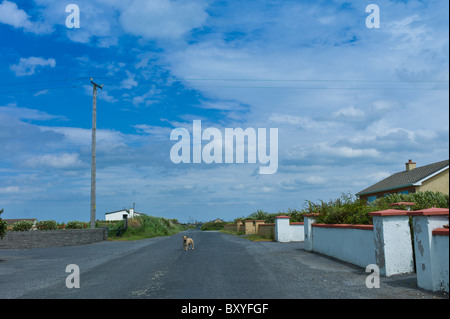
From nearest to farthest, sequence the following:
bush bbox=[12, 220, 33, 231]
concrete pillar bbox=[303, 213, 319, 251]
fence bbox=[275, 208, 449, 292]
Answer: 1. fence bbox=[275, 208, 449, 292]
2. concrete pillar bbox=[303, 213, 319, 251]
3. bush bbox=[12, 220, 33, 231]

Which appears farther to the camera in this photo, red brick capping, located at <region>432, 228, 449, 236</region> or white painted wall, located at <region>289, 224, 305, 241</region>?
white painted wall, located at <region>289, 224, 305, 241</region>

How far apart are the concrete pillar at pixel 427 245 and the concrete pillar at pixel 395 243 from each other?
170cm

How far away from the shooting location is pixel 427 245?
8492 mm

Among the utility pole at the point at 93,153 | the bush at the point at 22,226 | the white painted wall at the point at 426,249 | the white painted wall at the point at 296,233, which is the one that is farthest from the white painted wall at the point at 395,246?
the bush at the point at 22,226

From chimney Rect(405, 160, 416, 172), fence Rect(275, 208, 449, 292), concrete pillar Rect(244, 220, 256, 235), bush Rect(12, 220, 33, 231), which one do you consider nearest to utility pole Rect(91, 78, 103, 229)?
bush Rect(12, 220, 33, 231)

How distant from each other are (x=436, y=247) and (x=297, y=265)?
5.52 meters

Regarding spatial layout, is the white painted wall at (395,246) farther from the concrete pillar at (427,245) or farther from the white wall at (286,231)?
the white wall at (286,231)

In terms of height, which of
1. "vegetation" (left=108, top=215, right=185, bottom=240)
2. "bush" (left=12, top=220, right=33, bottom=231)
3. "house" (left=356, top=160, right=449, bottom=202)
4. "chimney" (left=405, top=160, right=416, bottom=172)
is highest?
"chimney" (left=405, top=160, right=416, bottom=172)

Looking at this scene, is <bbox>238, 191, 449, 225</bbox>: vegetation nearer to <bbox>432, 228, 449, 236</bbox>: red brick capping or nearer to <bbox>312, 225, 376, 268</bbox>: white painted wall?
<bbox>312, 225, 376, 268</bbox>: white painted wall

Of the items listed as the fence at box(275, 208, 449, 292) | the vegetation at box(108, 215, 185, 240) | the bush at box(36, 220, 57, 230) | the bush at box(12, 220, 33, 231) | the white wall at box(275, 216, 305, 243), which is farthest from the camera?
the vegetation at box(108, 215, 185, 240)

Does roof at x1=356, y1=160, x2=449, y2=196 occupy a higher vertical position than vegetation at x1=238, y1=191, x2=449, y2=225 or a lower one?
higher

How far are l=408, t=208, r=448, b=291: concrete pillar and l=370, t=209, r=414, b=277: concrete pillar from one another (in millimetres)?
1704

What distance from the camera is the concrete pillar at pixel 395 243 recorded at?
412 inches

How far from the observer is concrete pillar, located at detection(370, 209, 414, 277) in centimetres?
1047
